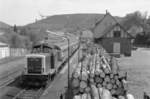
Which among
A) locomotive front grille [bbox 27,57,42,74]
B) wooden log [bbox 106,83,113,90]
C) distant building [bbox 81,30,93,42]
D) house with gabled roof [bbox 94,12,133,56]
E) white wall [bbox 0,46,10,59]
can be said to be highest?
distant building [bbox 81,30,93,42]

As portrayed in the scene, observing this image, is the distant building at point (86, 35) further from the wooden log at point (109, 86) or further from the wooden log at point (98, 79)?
the wooden log at point (109, 86)

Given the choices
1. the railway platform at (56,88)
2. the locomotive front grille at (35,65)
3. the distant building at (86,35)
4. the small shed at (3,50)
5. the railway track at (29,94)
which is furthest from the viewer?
the distant building at (86,35)

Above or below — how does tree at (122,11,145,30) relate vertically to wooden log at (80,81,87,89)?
above

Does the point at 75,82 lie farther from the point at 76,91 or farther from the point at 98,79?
the point at 98,79

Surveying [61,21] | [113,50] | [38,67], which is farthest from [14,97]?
[61,21]

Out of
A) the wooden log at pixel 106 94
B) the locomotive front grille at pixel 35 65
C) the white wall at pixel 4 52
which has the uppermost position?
the white wall at pixel 4 52

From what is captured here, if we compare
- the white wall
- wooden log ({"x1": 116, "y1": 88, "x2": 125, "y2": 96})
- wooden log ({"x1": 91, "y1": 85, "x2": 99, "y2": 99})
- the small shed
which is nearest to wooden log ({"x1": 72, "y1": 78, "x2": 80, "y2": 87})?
wooden log ({"x1": 91, "y1": 85, "x2": 99, "y2": 99})

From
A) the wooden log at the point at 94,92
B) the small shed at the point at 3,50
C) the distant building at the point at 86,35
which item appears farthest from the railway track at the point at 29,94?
the distant building at the point at 86,35

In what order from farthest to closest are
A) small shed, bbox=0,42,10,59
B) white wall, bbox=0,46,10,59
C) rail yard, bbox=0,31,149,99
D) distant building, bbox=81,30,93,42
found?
distant building, bbox=81,30,93,42
white wall, bbox=0,46,10,59
small shed, bbox=0,42,10,59
rail yard, bbox=0,31,149,99

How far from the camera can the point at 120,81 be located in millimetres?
12070

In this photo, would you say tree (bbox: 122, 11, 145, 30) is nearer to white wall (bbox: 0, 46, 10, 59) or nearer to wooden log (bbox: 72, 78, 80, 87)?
white wall (bbox: 0, 46, 10, 59)

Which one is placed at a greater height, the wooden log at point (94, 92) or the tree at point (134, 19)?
the tree at point (134, 19)

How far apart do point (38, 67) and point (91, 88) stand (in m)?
9.78

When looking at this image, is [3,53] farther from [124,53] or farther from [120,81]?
[120,81]
